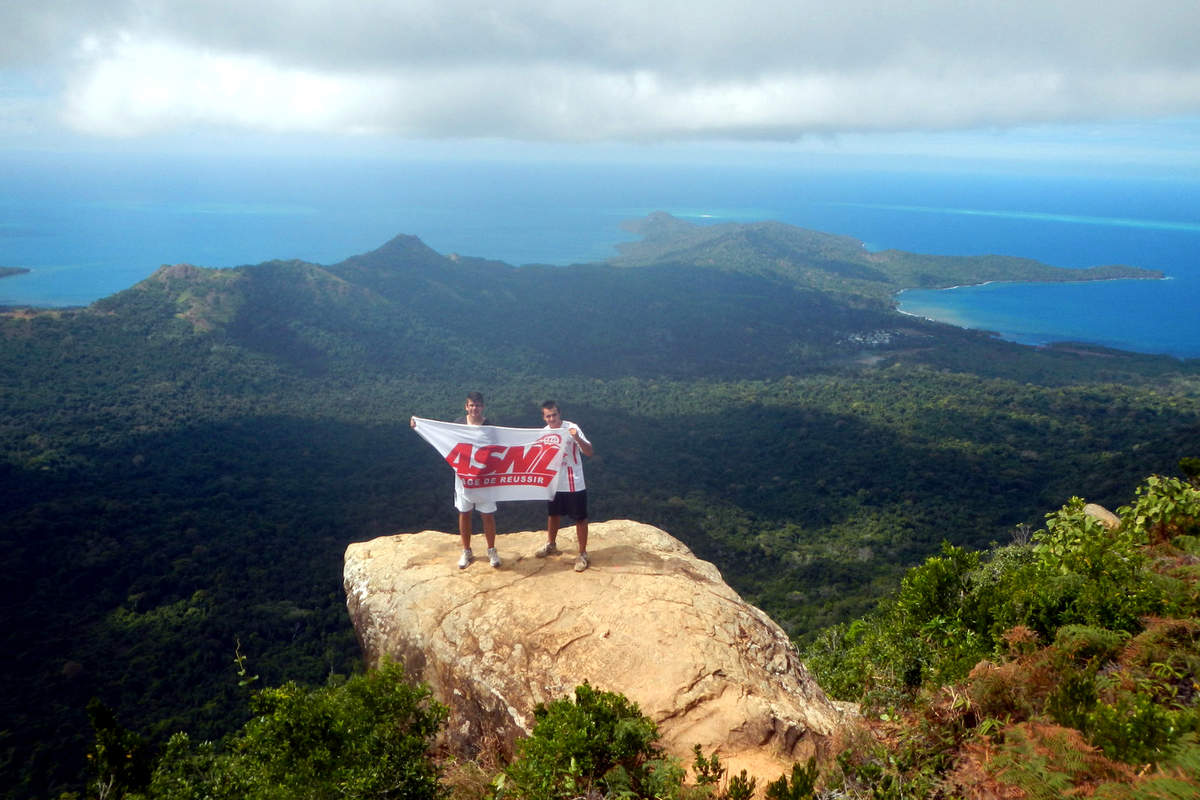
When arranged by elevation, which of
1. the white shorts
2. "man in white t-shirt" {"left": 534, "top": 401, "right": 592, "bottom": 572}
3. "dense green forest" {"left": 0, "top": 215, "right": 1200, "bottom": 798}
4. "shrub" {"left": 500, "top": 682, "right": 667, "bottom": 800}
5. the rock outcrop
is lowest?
"dense green forest" {"left": 0, "top": 215, "right": 1200, "bottom": 798}

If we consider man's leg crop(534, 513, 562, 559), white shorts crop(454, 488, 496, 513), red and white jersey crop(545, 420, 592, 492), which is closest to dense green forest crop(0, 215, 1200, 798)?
man's leg crop(534, 513, 562, 559)

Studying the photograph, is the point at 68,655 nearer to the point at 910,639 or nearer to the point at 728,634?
the point at 728,634

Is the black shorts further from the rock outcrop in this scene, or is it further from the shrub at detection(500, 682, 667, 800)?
the shrub at detection(500, 682, 667, 800)

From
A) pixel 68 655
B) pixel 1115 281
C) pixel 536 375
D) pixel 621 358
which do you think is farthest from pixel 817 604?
pixel 1115 281

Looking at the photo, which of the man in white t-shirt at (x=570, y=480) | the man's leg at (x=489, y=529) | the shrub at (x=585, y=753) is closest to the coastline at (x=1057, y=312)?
the man in white t-shirt at (x=570, y=480)

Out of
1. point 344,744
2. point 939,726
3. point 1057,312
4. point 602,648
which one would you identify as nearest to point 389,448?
point 602,648
